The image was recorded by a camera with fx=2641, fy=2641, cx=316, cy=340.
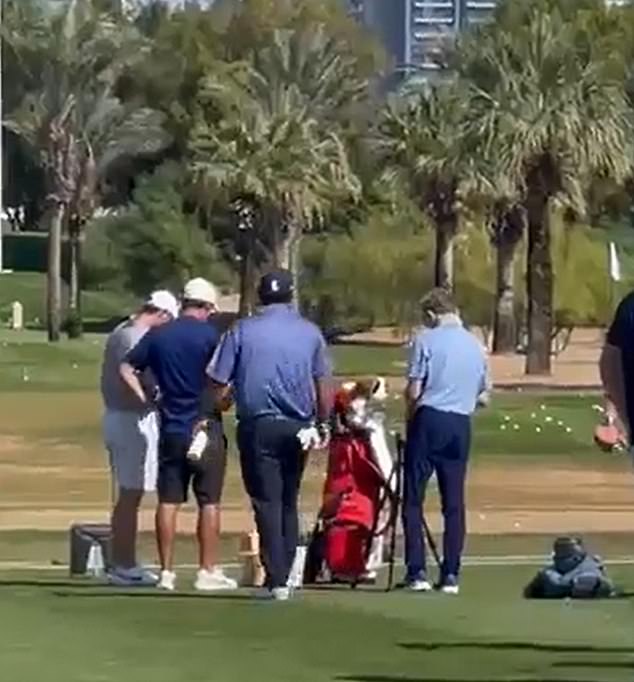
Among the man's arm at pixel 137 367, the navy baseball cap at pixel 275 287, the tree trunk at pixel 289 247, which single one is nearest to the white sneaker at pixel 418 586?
the man's arm at pixel 137 367

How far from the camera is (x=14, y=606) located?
13797 millimetres

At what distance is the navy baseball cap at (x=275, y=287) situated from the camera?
14.1 m

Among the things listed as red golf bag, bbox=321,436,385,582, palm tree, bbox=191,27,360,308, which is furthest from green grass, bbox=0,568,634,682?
palm tree, bbox=191,27,360,308

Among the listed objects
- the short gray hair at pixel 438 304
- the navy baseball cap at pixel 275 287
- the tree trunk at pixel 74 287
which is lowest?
the tree trunk at pixel 74 287

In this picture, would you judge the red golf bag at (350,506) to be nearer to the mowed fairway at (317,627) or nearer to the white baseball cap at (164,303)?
the mowed fairway at (317,627)

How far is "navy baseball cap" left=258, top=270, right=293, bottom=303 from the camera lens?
14141 millimetres

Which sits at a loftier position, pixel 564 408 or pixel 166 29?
pixel 166 29

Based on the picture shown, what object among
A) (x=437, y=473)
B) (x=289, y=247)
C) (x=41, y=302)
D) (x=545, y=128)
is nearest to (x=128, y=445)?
(x=437, y=473)

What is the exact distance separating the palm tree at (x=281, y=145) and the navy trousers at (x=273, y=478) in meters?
51.6

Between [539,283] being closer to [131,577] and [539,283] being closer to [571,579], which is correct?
[131,577]

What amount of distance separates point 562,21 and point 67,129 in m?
23.5

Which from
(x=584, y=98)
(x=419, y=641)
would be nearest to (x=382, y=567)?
(x=419, y=641)

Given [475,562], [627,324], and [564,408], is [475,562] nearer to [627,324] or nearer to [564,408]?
[627,324]

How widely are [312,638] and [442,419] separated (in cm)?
295
